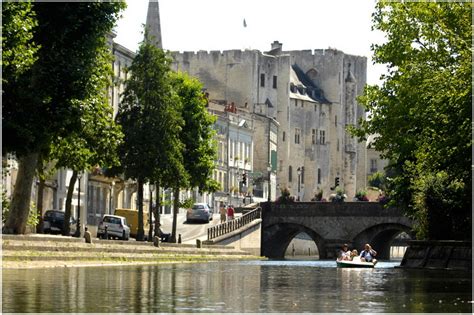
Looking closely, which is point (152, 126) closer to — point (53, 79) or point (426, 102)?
point (53, 79)

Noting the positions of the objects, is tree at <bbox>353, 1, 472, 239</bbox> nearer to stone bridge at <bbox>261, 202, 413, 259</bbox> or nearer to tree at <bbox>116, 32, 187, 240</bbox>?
tree at <bbox>116, 32, 187, 240</bbox>

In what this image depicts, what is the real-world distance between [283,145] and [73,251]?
474 ft

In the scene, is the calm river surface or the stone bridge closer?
the calm river surface

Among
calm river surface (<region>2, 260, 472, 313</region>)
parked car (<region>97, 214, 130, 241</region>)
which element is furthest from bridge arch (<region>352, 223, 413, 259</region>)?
calm river surface (<region>2, 260, 472, 313</region>)

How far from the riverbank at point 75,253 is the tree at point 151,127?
18.3 feet

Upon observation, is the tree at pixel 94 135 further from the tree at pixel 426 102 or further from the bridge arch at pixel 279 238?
the bridge arch at pixel 279 238

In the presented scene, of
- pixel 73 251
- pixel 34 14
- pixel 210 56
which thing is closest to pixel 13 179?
pixel 73 251

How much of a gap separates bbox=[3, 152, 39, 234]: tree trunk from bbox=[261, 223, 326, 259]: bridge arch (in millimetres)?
70615

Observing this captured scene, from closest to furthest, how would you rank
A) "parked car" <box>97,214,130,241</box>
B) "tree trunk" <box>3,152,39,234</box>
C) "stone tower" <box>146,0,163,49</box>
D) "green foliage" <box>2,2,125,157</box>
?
"green foliage" <box>2,2,125,157</box> < "tree trunk" <box>3,152,39,234</box> < "parked car" <box>97,214,130,241</box> < "stone tower" <box>146,0,163,49</box>

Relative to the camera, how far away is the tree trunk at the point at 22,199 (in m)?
53.7

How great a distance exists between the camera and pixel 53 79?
51500 millimetres

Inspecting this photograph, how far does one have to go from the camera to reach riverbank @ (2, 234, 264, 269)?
45000 millimetres

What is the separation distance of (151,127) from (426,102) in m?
33.4

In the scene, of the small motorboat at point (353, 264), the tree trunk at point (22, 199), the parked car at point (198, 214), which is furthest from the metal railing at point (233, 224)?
the tree trunk at point (22, 199)
